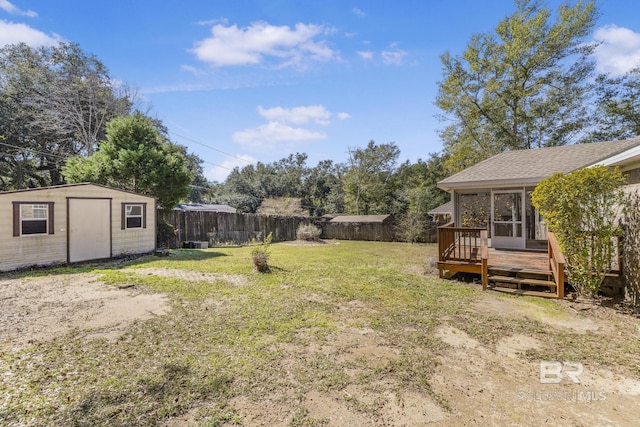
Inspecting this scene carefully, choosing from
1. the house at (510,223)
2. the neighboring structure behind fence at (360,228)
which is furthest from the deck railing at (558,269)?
the neighboring structure behind fence at (360,228)

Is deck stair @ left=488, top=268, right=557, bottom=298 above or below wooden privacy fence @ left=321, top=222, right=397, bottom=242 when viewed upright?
below

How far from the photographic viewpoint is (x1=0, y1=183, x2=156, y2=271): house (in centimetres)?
788

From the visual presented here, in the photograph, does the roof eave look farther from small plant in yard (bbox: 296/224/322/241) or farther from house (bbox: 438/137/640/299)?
small plant in yard (bbox: 296/224/322/241)

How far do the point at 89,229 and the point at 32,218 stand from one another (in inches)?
57.7

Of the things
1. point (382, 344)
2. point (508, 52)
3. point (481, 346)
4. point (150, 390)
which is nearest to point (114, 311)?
point (150, 390)

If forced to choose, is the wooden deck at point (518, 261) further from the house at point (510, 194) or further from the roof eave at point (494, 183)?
the roof eave at point (494, 183)

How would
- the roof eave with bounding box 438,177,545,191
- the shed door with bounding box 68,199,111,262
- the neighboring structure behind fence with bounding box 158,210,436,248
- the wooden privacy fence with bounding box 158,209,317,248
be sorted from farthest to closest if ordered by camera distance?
the neighboring structure behind fence with bounding box 158,210,436,248, the wooden privacy fence with bounding box 158,209,317,248, the shed door with bounding box 68,199,111,262, the roof eave with bounding box 438,177,545,191

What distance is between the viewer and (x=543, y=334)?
13.1 ft

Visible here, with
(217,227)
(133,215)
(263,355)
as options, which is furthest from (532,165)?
(133,215)

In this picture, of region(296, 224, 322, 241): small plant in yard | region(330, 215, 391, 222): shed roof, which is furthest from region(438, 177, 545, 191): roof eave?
region(330, 215, 391, 222): shed roof

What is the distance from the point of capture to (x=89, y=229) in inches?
→ 375

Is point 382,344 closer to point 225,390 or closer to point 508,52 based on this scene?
point 225,390

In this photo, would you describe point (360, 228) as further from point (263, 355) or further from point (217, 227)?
point (263, 355)

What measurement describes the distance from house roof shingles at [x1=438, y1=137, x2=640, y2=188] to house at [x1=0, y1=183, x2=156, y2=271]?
10833mm
